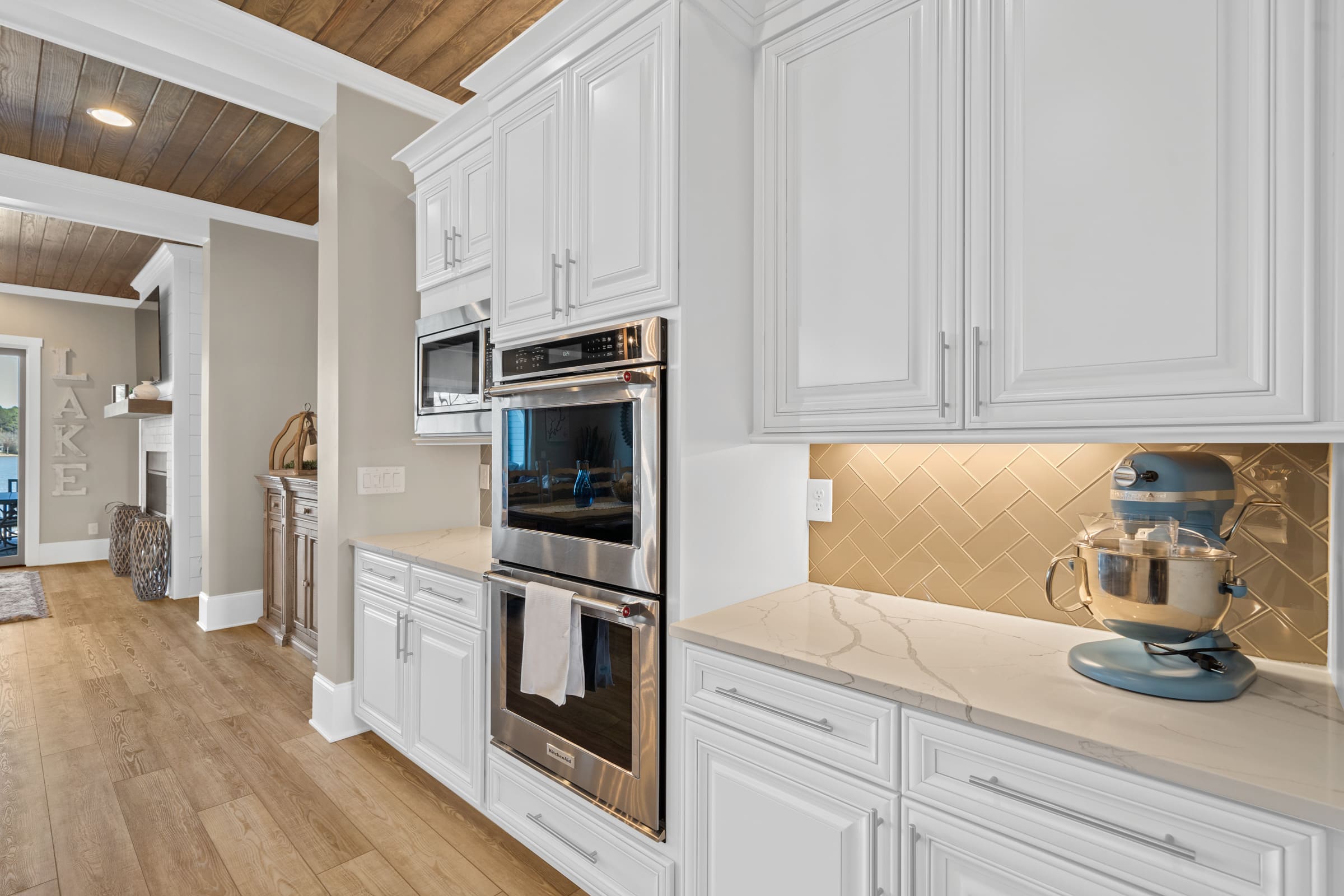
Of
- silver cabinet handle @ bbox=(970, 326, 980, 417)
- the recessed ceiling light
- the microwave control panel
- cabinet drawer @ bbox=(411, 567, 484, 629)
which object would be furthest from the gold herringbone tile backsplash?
the recessed ceiling light

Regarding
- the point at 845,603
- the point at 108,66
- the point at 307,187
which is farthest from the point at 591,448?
the point at 307,187

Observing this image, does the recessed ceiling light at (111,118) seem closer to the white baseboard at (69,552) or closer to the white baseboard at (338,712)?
the white baseboard at (338,712)

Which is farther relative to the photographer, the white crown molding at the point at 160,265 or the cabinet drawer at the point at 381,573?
the white crown molding at the point at 160,265

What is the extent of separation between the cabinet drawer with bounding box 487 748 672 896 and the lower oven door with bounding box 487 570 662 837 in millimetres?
72

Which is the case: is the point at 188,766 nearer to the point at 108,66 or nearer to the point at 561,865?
the point at 561,865

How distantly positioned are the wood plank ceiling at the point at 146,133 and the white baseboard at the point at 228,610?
274 centimetres

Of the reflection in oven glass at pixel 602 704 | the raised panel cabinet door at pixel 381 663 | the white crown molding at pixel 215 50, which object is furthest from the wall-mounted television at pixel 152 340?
the reflection in oven glass at pixel 602 704

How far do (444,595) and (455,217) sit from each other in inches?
60.4

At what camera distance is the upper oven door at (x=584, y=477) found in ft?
5.36

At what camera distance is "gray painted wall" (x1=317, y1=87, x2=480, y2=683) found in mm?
2896

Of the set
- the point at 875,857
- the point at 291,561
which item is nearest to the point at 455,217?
the point at 875,857

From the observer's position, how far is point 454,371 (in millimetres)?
2707

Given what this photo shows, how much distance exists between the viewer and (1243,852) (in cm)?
89

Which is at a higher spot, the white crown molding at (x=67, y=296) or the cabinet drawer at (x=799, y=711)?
the white crown molding at (x=67, y=296)
